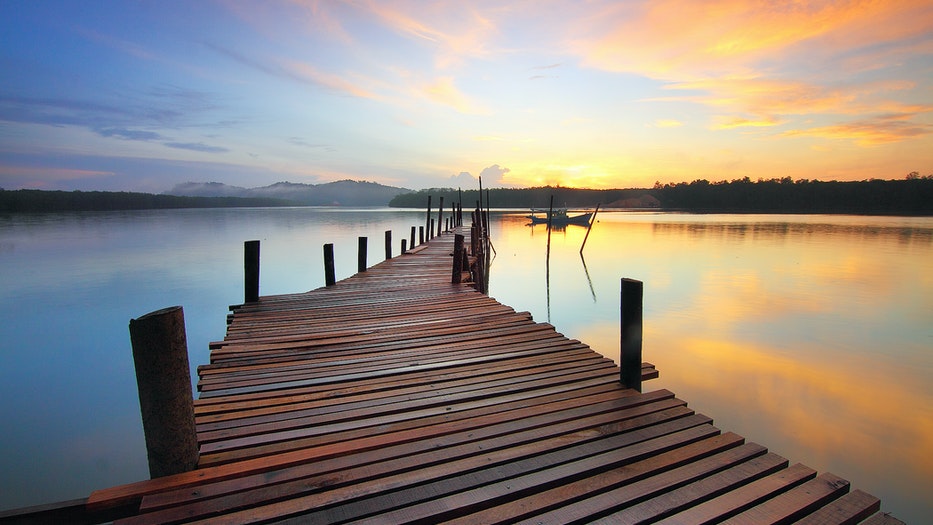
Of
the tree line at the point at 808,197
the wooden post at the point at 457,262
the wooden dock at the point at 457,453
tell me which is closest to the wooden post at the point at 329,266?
the wooden post at the point at 457,262

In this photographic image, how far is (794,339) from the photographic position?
11164mm

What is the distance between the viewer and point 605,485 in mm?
2525

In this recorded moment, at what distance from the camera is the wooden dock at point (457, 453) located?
2.33 metres

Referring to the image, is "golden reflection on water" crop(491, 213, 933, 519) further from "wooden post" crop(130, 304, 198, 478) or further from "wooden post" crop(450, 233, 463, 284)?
"wooden post" crop(130, 304, 198, 478)

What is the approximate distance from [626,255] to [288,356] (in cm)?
2683

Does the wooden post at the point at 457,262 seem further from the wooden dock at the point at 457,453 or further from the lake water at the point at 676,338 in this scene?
the wooden dock at the point at 457,453

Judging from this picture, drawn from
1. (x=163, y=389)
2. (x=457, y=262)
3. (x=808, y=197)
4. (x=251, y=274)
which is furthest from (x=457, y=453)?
(x=808, y=197)

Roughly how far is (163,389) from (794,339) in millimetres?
13435

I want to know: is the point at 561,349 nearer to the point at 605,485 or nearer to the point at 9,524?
the point at 605,485

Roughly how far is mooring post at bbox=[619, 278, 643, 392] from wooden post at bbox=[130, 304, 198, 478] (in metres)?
3.32

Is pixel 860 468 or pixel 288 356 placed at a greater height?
pixel 288 356

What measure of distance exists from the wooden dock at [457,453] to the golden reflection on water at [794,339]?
4083 mm


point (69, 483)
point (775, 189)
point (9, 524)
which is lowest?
point (69, 483)

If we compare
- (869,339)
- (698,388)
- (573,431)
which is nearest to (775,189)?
(869,339)
